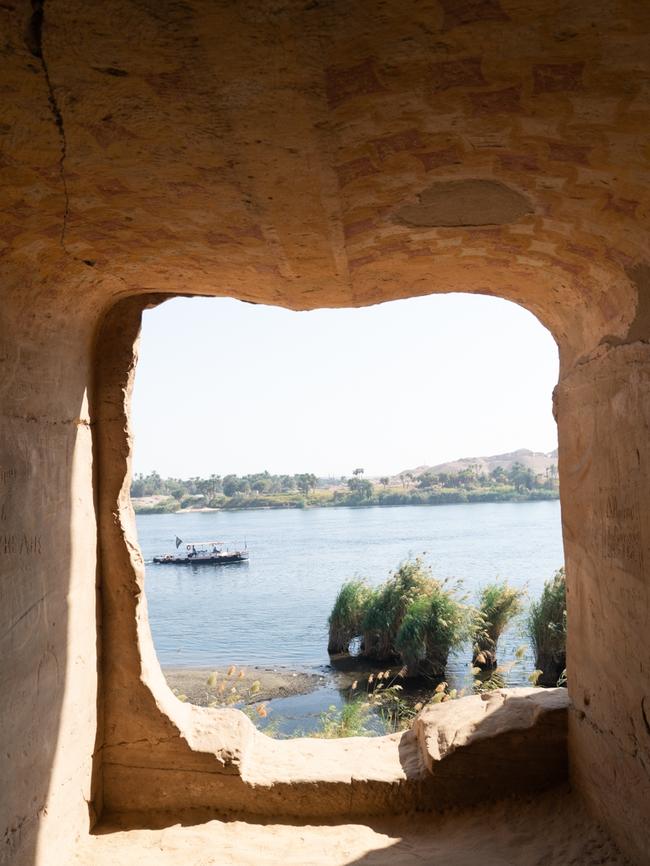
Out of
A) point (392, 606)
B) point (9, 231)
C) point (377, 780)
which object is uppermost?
point (9, 231)

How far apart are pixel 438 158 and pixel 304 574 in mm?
35203

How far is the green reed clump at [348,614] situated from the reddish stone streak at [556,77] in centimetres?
1367

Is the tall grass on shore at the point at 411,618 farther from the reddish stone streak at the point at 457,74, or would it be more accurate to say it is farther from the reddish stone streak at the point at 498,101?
the reddish stone streak at the point at 457,74

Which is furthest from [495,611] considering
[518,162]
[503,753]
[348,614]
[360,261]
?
[518,162]

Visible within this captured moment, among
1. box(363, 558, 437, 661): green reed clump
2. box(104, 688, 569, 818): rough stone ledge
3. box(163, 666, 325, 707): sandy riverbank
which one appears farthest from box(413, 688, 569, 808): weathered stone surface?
box(163, 666, 325, 707): sandy riverbank

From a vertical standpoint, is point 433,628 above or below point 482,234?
below

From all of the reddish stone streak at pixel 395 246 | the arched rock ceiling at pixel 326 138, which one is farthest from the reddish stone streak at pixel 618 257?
the reddish stone streak at pixel 395 246

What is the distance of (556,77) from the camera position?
187cm

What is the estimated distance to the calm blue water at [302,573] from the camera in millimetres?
20766

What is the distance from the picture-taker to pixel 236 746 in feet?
14.1

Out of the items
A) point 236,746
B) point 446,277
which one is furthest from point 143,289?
point 236,746

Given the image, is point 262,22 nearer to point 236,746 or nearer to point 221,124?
point 221,124

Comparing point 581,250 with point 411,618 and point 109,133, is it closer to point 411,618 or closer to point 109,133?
point 109,133

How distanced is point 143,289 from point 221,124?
190cm
